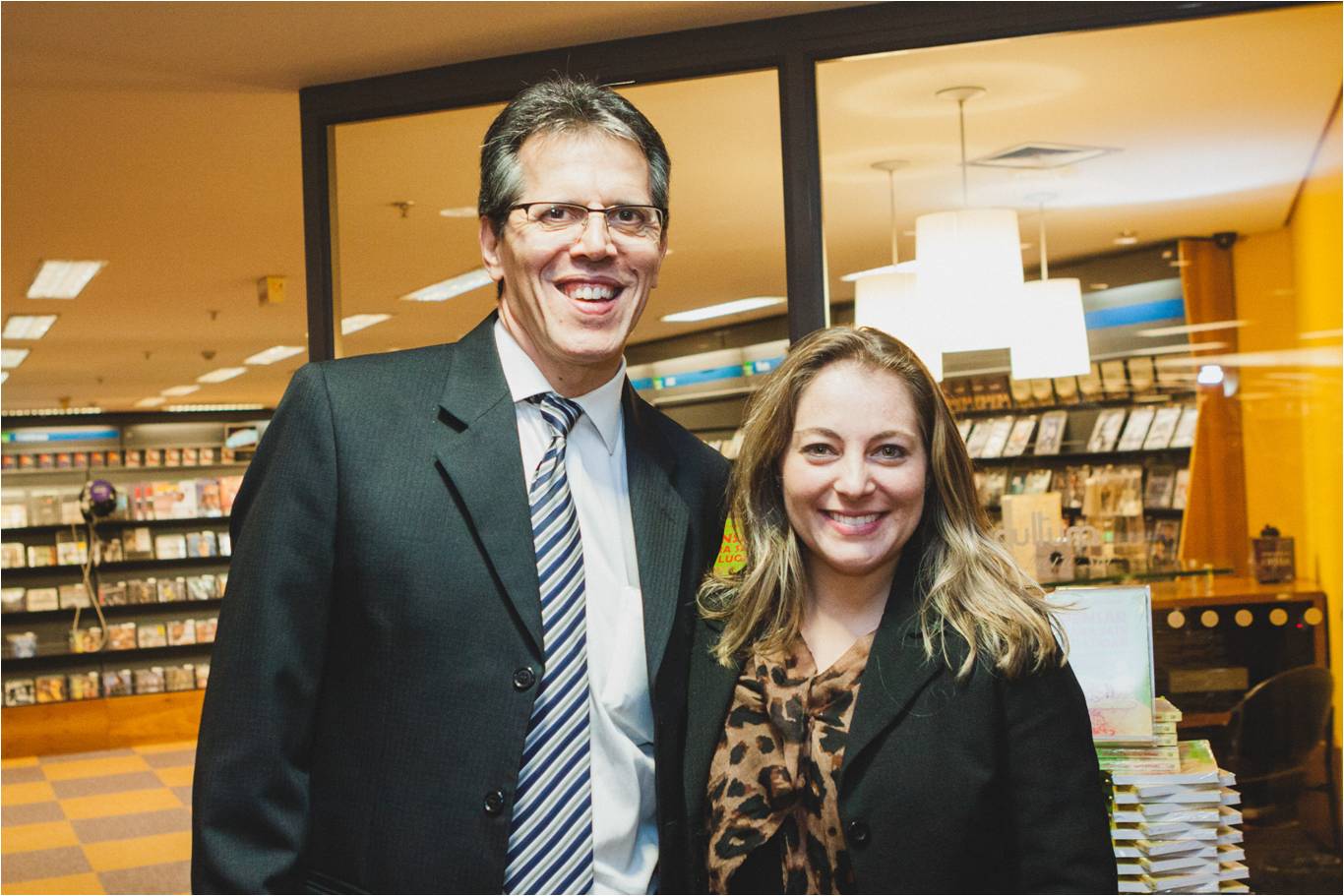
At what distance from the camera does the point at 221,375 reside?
13.8 metres

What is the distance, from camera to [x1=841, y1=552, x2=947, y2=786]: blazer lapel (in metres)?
1.63

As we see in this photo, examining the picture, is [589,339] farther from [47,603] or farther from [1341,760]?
[47,603]

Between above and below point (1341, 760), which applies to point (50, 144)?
above

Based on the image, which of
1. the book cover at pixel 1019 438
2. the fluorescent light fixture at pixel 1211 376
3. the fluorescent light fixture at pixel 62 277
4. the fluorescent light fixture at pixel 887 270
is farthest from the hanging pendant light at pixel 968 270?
the fluorescent light fixture at pixel 62 277

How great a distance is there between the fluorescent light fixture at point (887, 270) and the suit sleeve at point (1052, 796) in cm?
217

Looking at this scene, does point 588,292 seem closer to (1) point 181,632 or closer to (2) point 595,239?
(2) point 595,239

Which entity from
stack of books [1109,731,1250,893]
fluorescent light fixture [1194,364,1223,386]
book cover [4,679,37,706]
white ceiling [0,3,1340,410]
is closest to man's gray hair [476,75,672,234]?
white ceiling [0,3,1340,410]

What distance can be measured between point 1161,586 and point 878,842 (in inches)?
107

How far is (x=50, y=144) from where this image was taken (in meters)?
4.71

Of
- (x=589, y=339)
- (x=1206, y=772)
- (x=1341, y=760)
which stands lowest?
(x=1341, y=760)

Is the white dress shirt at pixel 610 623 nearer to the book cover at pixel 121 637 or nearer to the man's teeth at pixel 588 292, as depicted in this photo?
the man's teeth at pixel 588 292

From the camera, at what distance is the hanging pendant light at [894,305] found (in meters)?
3.62

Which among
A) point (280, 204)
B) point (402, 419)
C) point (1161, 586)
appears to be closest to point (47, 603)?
point (280, 204)

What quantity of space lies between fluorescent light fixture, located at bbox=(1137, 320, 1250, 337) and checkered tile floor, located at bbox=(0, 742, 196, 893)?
203 inches
